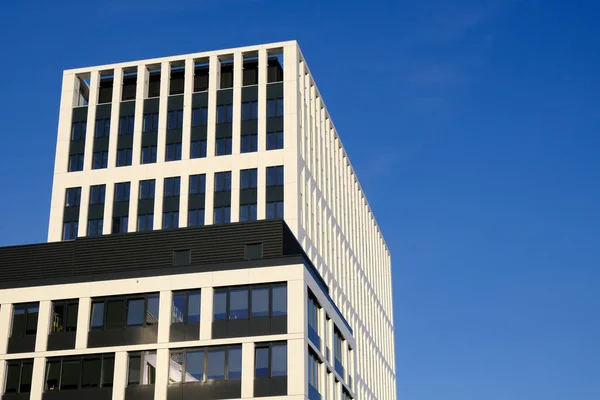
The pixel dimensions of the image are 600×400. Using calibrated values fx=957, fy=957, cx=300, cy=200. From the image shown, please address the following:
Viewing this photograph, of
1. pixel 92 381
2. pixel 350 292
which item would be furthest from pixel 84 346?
pixel 350 292

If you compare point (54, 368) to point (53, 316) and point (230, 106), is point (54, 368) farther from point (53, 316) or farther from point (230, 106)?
point (230, 106)

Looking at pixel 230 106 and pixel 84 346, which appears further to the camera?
pixel 230 106

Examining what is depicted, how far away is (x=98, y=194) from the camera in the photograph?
95.2 meters

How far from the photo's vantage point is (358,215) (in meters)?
119

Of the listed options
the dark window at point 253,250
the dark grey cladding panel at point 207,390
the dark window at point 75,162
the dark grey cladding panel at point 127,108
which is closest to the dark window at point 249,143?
the dark grey cladding panel at point 127,108

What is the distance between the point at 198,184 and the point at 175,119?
811cm

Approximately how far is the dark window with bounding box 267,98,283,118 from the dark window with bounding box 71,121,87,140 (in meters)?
19.9

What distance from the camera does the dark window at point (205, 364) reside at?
59500 mm

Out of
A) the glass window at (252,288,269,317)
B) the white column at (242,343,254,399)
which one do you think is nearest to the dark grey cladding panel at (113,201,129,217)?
the glass window at (252,288,269,317)

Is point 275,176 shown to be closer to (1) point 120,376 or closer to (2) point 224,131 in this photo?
(2) point 224,131

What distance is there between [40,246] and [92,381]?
1265 centimetres

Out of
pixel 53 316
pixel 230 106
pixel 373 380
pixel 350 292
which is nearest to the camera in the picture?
pixel 53 316

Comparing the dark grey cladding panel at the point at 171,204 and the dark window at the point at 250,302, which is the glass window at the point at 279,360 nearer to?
the dark window at the point at 250,302

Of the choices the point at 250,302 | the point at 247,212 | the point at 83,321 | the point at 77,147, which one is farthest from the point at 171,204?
the point at 250,302
